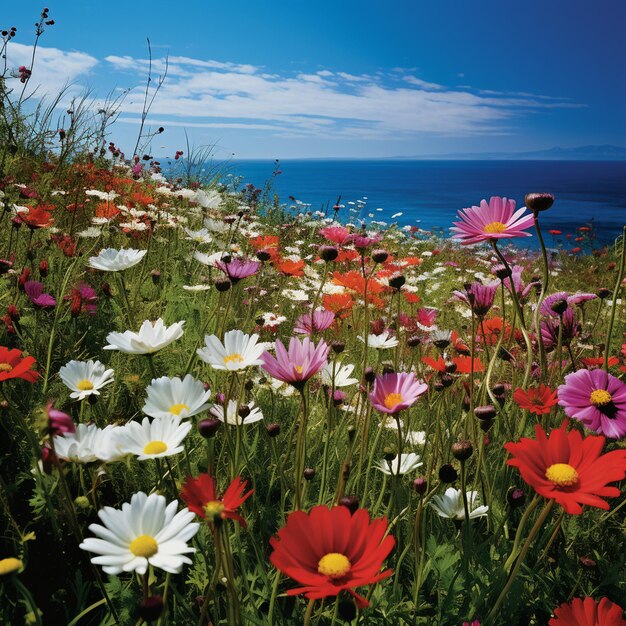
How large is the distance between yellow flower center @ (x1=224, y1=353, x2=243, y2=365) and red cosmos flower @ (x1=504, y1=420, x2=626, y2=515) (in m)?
0.49

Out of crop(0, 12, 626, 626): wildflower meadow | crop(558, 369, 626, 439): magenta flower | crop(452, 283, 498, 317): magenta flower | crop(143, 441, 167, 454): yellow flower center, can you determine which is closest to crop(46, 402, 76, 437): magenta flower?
crop(0, 12, 626, 626): wildflower meadow

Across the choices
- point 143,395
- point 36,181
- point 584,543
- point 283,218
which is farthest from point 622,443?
point 283,218

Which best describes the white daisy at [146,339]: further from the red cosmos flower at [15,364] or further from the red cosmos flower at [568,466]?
the red cosmos flower at [568,466]

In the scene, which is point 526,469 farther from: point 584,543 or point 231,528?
point 584,543

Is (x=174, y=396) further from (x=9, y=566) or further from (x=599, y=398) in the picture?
(x=599, y=398)

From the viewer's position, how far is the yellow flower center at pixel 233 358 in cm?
95

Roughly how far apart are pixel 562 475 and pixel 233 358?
0.55 meters

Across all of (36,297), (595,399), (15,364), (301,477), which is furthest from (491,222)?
(36,297)

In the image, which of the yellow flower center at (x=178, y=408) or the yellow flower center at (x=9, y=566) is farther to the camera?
the yellow flower center at (x=178, y=408)

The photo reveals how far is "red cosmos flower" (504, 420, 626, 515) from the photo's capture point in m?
0.61

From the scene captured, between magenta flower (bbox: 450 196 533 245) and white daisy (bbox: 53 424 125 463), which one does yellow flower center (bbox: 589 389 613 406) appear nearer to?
magenta flower (bbox: 450 196 533 245)

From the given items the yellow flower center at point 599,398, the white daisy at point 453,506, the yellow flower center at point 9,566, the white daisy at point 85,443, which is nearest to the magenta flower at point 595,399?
the yellow flower center at point 599,398

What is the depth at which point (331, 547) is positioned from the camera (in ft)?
2.08

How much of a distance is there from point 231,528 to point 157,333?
487 mm
